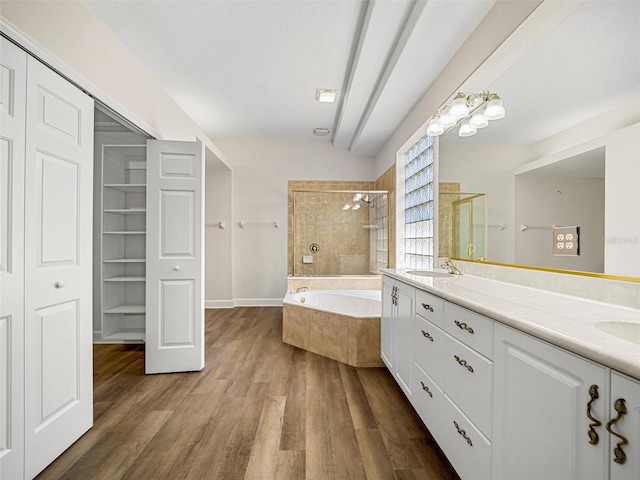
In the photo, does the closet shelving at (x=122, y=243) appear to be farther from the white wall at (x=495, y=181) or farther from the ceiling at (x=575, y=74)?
the ceiling at (x=575, y=74)

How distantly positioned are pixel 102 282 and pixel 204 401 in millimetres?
2139

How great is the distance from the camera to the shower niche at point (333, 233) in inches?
196

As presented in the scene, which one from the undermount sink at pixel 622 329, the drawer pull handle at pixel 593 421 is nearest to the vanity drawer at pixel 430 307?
the undermount sink at pixel 622 329

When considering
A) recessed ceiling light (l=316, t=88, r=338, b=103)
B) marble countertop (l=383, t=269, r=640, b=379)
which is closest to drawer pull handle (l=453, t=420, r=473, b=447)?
marble countertop (l=383, t=269, r=640, b=379)

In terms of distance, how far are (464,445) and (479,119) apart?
5.87 feet

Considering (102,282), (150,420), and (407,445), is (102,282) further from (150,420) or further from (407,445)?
(407,445)

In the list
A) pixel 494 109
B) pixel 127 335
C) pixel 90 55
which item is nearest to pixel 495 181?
Result: pixel 494 109

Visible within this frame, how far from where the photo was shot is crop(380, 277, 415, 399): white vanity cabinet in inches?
81.8

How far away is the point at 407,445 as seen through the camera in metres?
1.79

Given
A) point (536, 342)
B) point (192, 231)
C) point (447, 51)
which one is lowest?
point (536, 342)

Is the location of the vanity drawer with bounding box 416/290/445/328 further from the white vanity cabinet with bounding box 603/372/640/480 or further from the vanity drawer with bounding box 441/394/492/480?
the white vanity cabinet with bounding box 603/372/640/480

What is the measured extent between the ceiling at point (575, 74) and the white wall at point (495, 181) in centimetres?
10

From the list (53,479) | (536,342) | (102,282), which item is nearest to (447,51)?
(536,342)

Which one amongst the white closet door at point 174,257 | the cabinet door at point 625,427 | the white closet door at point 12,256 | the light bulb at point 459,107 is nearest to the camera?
the cabinet door at point 625,427
